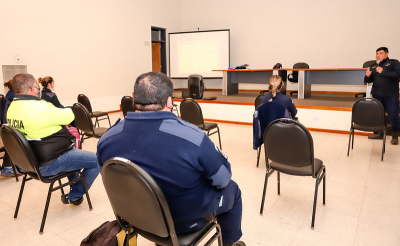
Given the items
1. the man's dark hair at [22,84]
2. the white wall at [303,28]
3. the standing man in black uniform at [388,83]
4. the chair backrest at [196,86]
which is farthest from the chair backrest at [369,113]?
the white wall at [303,28]

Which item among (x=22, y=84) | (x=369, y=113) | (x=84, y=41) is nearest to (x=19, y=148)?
(x=22, y=84)

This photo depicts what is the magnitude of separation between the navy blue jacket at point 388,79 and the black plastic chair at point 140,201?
416 centimetres

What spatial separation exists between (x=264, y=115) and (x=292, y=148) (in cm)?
99

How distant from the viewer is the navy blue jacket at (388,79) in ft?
13.6

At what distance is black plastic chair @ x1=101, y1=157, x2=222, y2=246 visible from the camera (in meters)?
1.07

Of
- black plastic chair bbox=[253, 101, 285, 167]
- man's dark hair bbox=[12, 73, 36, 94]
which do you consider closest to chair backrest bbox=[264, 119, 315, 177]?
black plastic chair bbox=[253, 101, 285, 167]

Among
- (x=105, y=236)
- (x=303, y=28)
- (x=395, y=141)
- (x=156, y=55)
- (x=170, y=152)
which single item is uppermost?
(x=303, y=28)

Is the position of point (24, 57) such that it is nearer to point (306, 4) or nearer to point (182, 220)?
point (182, 220)

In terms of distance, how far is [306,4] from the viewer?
8156 millimetres

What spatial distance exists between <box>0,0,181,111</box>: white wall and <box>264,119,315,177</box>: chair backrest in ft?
18.9

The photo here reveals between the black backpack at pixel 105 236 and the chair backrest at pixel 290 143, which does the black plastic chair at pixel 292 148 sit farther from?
the black backpack at pixel 105 236

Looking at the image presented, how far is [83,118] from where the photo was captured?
356 centimetres

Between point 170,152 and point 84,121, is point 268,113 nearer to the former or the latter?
point 170,152

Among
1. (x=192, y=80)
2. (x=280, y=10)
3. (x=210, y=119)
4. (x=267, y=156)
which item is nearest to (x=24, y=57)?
(x=192, y=80)
